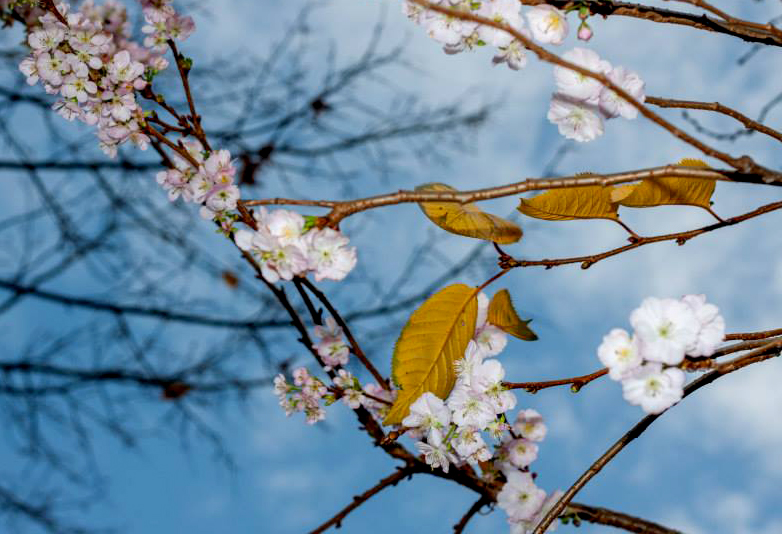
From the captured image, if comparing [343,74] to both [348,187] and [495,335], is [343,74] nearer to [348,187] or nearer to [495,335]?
[348,187]

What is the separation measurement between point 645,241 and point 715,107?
0.13 metres

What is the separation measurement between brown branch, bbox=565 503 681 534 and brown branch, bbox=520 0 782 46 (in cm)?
Result: 46

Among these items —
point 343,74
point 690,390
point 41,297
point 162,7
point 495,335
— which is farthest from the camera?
point 343,74

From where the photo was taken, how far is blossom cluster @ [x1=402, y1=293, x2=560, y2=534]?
693 millimetres

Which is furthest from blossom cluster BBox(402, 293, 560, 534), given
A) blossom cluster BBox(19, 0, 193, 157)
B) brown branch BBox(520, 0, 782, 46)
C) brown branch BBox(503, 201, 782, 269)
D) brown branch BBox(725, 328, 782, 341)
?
blossom cluster BBox(19, 0, 193, 157)

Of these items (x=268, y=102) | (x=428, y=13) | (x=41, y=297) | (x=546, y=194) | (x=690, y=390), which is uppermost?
(x=268, y=102)

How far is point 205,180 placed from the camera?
2.46ft

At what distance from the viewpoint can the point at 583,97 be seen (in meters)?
0.61

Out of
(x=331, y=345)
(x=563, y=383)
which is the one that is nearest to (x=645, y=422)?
(x=563, y=383)

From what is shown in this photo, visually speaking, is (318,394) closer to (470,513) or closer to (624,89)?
(470,513)

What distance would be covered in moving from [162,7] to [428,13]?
→ 494mm

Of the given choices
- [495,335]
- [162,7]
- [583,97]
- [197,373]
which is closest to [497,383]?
[495,335]

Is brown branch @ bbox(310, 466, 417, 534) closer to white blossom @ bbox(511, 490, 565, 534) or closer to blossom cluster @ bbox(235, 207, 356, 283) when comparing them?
white blossom @ bbox(511, 490, 565, 534)

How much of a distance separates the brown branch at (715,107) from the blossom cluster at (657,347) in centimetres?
18
